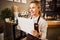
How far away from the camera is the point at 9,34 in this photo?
1173 mm

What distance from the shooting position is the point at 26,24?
112cm

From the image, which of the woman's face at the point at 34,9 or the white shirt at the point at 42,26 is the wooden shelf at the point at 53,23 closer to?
the white shirt at the point at 42,26

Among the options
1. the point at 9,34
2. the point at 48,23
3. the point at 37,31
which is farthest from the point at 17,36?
the point at 48,23

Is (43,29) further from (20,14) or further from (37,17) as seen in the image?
(20,14)

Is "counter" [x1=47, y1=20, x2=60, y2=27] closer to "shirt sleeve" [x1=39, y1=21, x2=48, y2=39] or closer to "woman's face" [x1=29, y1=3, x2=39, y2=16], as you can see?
"shirt sleeve" [x1=39, y1=21, x2=48, y2=39]

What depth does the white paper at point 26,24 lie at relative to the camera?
112 centimetres

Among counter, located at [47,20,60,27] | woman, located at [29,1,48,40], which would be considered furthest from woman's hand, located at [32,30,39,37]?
counter, located at [47,20,60,27]

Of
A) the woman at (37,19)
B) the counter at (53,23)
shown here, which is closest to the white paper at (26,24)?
the woman at (37,19)

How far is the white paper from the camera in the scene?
3.66 ft

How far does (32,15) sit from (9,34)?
26cm

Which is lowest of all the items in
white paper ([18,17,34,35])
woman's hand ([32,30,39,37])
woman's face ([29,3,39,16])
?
woman's hand ([32,30,39,37])

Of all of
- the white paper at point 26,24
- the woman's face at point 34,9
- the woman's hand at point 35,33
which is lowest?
the woman's hand at point 35,33

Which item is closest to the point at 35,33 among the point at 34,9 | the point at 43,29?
the point at 43,29

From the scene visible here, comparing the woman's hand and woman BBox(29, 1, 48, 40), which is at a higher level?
woman BBox(29, 1, 48, 40)
